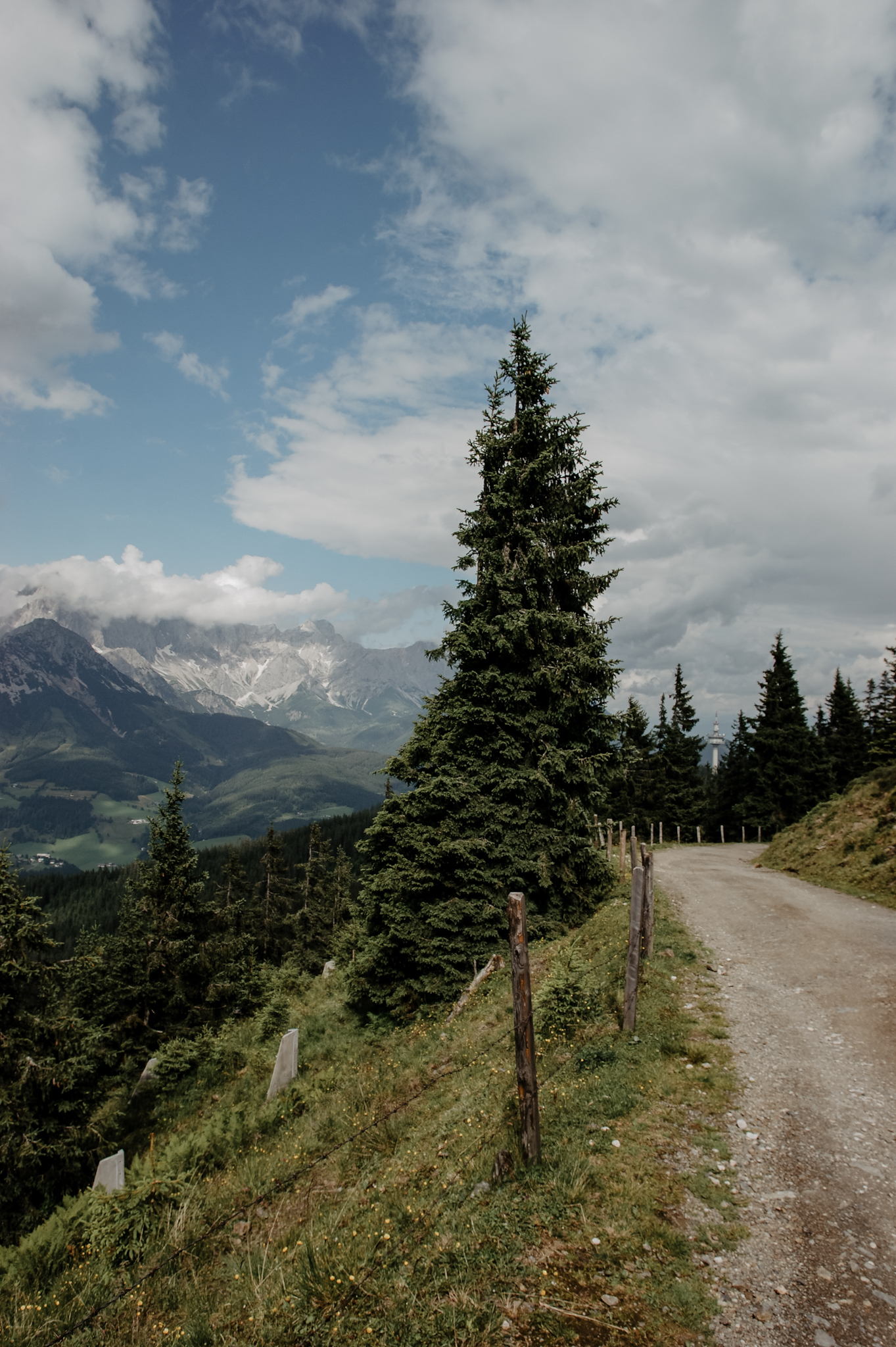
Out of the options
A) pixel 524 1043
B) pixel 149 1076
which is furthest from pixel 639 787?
pixel 524 1043

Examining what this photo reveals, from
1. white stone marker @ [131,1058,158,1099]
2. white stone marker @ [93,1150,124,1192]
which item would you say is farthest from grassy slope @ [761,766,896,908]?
white stone marker @ [131,1058,158,1099]

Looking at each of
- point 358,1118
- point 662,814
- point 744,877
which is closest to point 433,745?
point 358,1118

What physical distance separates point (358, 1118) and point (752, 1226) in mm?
7273

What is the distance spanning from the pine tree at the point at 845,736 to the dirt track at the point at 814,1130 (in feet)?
169

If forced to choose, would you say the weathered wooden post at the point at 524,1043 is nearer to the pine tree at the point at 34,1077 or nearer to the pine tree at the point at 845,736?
the pine tree at the point at 34,1077

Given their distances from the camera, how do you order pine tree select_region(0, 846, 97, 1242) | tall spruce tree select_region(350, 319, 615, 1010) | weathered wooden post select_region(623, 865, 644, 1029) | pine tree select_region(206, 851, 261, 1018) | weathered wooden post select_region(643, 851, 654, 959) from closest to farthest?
weathered wooden post select_region(623, 865, 644, 1029) → pine tree select_region(0, 846, 97, 1242) → weathered wooden post select_region(643, 851, 654, 959) → tall spruce tree select_region(350, 319, 615, 1010) → pine tree select_region(206, 851, 261, 1018)

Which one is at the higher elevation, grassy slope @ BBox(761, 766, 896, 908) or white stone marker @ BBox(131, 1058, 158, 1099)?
grassy slope @ BBox(761, 766, 896, 908)

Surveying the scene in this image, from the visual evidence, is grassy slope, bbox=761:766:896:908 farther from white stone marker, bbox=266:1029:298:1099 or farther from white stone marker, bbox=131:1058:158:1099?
white stone marker, bbox=131:1058:158:1099

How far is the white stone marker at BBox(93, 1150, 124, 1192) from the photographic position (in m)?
9.45

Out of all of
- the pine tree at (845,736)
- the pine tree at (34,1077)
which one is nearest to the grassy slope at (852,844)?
the pine tree at (34,1077)

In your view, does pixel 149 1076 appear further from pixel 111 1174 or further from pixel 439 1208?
pixel 439 1208

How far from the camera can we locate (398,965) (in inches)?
690

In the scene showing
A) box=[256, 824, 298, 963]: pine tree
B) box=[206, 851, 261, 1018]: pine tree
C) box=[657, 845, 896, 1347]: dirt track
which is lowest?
box=[256, 824, 298, 963]: pine tree

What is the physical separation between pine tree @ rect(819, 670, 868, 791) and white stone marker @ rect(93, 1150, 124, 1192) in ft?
208
